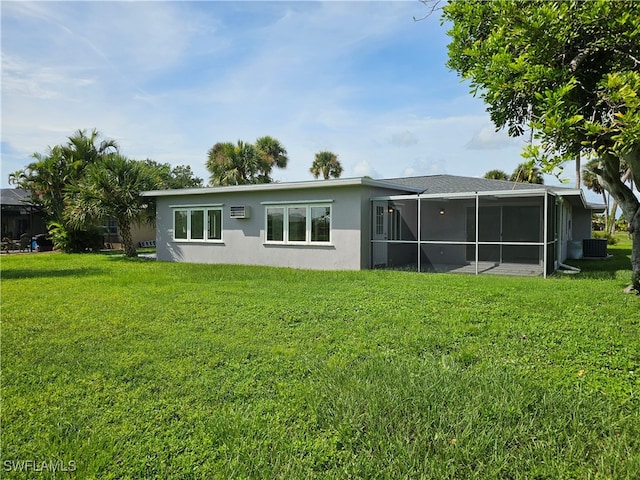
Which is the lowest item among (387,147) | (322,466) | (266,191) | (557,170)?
(322,466)

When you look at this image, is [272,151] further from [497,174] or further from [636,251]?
[636,251]

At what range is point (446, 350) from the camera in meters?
4.69

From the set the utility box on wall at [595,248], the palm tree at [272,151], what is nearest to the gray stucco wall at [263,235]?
the utility box on wall at [595,248]

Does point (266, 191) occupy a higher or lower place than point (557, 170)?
higher

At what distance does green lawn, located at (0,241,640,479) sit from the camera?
2.71 m

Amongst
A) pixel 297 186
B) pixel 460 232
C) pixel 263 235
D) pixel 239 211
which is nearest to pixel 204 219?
pixel 239 211

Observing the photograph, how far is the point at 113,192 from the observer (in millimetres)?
16547

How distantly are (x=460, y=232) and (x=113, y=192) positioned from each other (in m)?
13.6

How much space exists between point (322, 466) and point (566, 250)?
18.1m

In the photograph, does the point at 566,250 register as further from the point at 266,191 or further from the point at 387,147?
the point at 266,191

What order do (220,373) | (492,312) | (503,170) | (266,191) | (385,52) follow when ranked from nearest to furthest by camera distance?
(220,373)
(492,312)
(385,52)
(266,191)
(503,170)

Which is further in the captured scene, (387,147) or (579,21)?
(387,147)

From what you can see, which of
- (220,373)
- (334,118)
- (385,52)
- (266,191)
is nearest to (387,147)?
(334,118)

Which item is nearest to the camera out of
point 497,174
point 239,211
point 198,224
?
point 239,211
